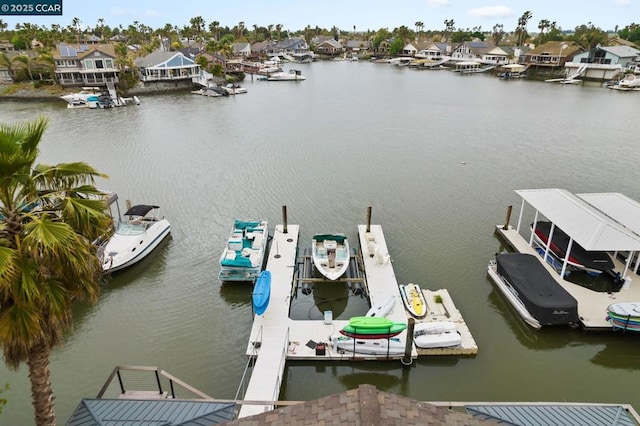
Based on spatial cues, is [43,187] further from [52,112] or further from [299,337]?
[52,112]

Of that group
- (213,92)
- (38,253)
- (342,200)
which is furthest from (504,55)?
(38,253)

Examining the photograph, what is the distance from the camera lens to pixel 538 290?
668 inches

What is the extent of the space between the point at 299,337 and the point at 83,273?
960cm

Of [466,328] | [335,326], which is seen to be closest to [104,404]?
[335,326]

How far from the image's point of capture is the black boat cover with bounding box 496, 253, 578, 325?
16.0m

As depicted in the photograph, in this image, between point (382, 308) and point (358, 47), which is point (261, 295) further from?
point (358, 47)

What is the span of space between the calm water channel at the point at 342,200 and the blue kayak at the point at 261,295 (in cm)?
155

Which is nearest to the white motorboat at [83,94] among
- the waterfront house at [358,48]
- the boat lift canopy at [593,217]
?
the boat lift canopy at [593,217]

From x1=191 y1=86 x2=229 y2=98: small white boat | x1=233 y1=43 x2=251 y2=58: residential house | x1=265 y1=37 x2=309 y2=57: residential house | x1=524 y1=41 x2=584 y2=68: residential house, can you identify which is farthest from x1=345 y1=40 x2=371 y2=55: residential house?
x1=191 y1=86 x2=229 y2=98: small white boat

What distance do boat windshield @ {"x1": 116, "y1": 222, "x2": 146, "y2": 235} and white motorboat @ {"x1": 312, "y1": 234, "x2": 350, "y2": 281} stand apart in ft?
30.7

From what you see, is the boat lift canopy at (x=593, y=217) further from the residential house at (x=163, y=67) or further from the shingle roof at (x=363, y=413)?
the residential house at (x=163, y=67)

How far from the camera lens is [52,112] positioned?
2124 inches

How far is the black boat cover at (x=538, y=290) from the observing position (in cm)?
1603

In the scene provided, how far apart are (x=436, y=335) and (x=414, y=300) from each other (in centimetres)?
224
